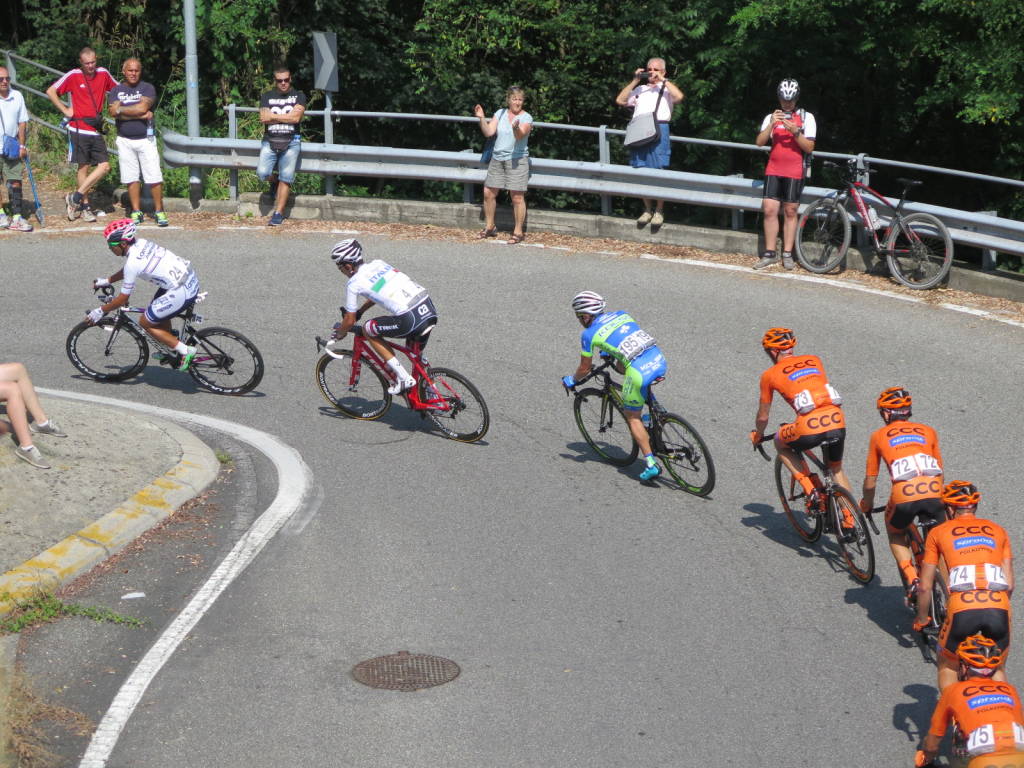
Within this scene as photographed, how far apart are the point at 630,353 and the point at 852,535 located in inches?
91.9

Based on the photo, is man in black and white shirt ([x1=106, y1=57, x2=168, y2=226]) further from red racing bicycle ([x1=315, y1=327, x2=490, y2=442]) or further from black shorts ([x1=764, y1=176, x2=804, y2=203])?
black shorts ([x1=764, y1=176, x2=804, y2=203])

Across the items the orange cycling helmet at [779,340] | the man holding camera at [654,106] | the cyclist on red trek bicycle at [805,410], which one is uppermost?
the man holding camera at [654,106]

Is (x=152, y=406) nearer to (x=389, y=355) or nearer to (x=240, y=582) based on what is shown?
(x=389, y=355)

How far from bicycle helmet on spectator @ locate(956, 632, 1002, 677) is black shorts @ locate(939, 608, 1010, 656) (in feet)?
1.06

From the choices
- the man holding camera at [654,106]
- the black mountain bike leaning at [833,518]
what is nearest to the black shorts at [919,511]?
the black mountain bike leaning at [833,518]

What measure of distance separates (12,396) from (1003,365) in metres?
9.01

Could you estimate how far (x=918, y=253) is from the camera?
591 inches

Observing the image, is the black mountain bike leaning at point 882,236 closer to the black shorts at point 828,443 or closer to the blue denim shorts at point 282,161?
the black shorts at point 828,443

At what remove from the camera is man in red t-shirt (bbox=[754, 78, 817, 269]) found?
15438 mm

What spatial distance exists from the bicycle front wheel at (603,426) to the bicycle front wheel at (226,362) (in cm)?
324

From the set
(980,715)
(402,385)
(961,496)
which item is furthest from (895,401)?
(402,385)

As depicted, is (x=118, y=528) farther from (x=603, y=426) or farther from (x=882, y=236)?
(x=882, y=236)

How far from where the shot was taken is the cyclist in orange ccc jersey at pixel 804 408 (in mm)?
9062

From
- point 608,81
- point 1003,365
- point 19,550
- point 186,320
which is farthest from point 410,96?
point 19,550
